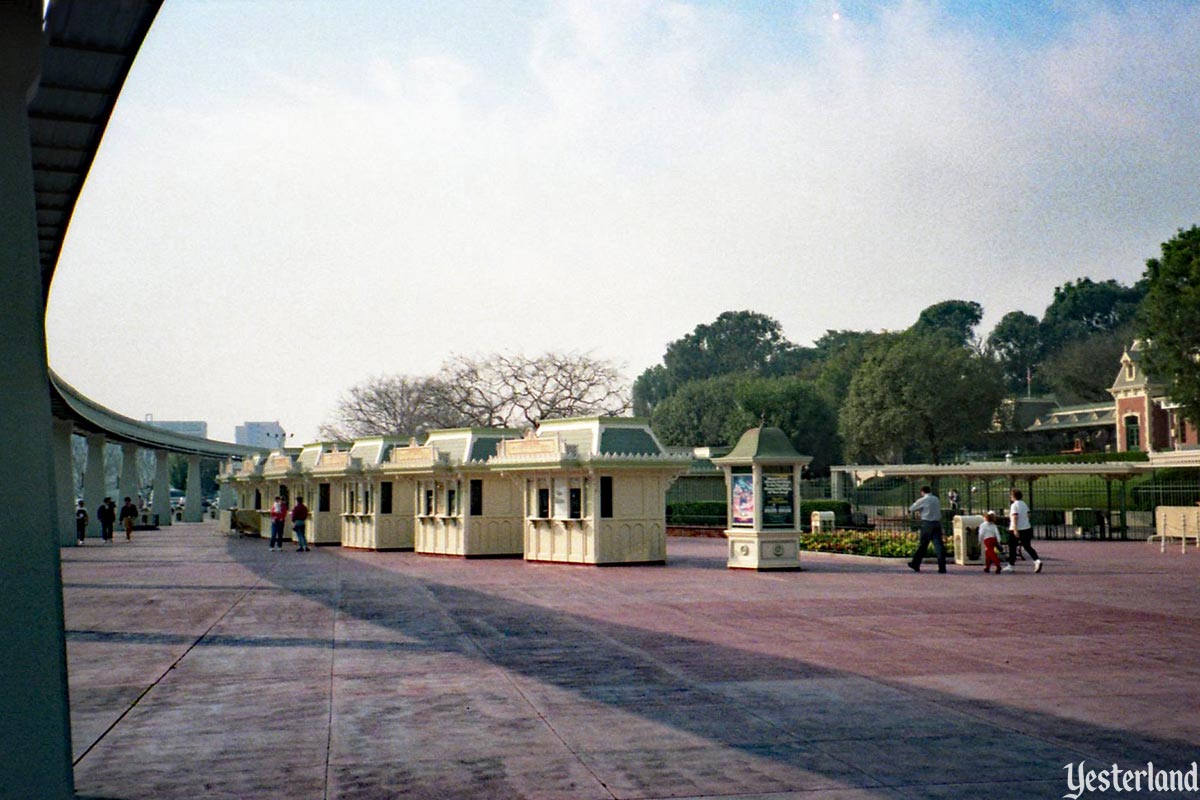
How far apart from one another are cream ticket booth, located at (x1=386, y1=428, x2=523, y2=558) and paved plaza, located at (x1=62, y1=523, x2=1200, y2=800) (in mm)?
10219

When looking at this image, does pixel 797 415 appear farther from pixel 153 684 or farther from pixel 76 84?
pixel 76 84

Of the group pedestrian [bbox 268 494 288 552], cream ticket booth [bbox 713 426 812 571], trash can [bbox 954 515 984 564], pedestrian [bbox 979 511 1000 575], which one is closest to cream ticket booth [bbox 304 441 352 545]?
pedestrian [bbox 268 494 288 552]

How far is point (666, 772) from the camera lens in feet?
23.0

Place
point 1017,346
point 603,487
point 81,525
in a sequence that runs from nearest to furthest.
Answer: point 603,487 → point 81,525 → point 1017,346

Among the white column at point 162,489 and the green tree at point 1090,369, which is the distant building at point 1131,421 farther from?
the white column at point 162,489

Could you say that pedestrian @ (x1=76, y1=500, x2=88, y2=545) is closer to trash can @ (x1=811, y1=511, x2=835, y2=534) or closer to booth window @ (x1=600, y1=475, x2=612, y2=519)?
booth window @ (x1=600, y1=475, x2=612, y2=519)

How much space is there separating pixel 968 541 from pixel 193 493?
63.4 m

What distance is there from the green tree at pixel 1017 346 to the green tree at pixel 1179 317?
56417 mm

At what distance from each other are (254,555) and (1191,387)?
3768 centimetres

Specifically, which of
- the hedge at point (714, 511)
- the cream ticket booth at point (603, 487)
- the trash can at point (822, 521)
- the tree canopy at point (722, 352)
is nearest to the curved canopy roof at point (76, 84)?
the cream ticket booth at point (603, 487)

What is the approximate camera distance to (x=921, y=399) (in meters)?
63.9

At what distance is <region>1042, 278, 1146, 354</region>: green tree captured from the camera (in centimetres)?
10569

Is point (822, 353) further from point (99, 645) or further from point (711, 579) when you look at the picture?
point (99, 645)

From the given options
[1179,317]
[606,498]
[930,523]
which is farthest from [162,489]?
[930,523]
